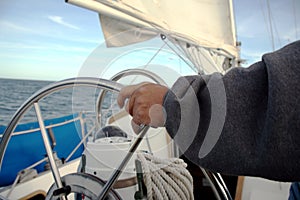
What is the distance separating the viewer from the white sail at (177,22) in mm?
1047

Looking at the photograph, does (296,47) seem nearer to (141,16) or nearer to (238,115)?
(238,115)

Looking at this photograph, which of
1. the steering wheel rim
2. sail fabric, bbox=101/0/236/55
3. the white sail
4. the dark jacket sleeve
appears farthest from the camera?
sail fabric, bbox=101/0/236/55

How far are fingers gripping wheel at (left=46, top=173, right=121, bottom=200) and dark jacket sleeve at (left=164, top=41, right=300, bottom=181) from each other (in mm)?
268

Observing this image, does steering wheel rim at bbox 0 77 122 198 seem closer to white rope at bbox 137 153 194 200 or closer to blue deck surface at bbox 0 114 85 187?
white rope at bbox 137 153 194 200

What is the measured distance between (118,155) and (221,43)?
1533 millimetres

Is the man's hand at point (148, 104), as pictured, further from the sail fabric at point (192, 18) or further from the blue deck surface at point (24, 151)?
the blue deck surface at point (24, 151)

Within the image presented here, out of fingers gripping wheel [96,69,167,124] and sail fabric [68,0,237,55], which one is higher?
sail fabric [68,0,237,55]

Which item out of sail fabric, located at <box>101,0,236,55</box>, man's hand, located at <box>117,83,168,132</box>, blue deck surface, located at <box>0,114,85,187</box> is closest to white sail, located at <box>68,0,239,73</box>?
sail fabric, located at <box>101,0,236,55</box>

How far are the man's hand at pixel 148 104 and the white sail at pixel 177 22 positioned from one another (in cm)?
19

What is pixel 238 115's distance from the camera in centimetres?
32

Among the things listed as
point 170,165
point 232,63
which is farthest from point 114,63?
point 232,63

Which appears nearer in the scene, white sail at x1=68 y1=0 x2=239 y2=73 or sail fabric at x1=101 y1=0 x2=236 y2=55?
white sail at x1=68 y1=0 x2=239 y2=73

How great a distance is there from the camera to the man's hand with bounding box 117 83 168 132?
0.37m

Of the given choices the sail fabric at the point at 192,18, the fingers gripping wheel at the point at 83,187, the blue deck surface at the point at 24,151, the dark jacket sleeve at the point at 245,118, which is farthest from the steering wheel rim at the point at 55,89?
the blue deck surface at the point at 24,151
